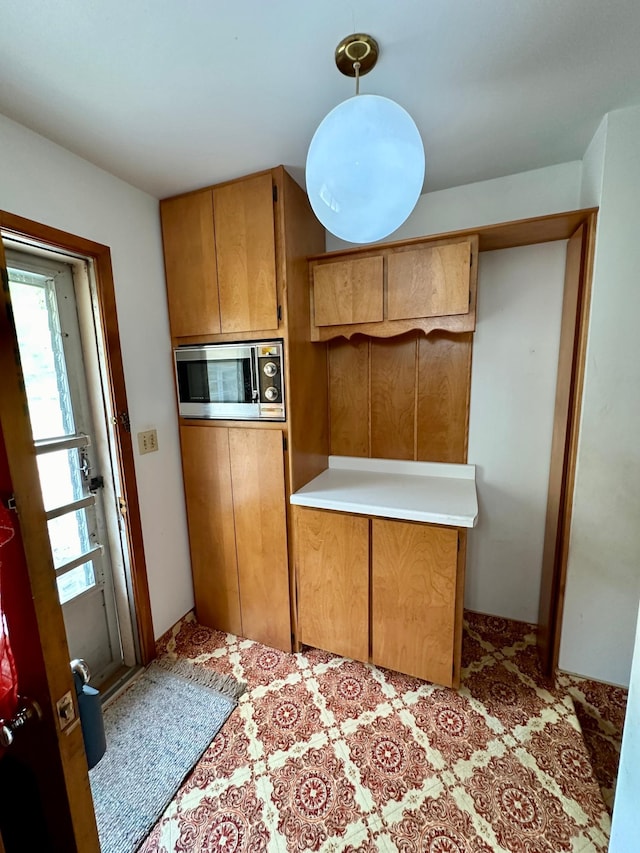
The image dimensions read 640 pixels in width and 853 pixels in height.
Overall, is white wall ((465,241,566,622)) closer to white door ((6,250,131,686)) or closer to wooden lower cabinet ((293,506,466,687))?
wooden lower cabinet ((293,506,466,687))

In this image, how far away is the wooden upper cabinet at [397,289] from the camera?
4.94 ft

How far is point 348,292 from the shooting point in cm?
169

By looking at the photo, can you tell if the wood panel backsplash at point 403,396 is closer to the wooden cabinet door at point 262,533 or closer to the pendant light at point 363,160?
the wooden cabinet door at point 262,533

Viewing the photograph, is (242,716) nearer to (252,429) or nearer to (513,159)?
(252,429)

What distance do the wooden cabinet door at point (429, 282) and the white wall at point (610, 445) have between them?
1.64ft

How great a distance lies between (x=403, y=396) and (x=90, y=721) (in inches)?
69.3

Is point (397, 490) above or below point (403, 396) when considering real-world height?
below

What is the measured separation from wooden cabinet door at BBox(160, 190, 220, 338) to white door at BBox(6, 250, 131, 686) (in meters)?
0.44

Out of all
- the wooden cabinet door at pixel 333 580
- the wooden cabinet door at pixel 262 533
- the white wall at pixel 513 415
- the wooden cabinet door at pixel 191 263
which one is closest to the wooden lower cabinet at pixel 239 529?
the wooden cabinet door at pixel 262 533

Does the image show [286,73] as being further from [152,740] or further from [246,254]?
[152,740]

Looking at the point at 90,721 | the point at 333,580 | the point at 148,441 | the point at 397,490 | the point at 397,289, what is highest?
the point at 397,289

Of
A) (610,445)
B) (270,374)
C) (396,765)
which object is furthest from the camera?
(270,374)

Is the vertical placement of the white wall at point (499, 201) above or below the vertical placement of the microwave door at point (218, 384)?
above

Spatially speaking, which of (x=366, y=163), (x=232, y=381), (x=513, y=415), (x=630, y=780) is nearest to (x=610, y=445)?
(x=513, y=415)
